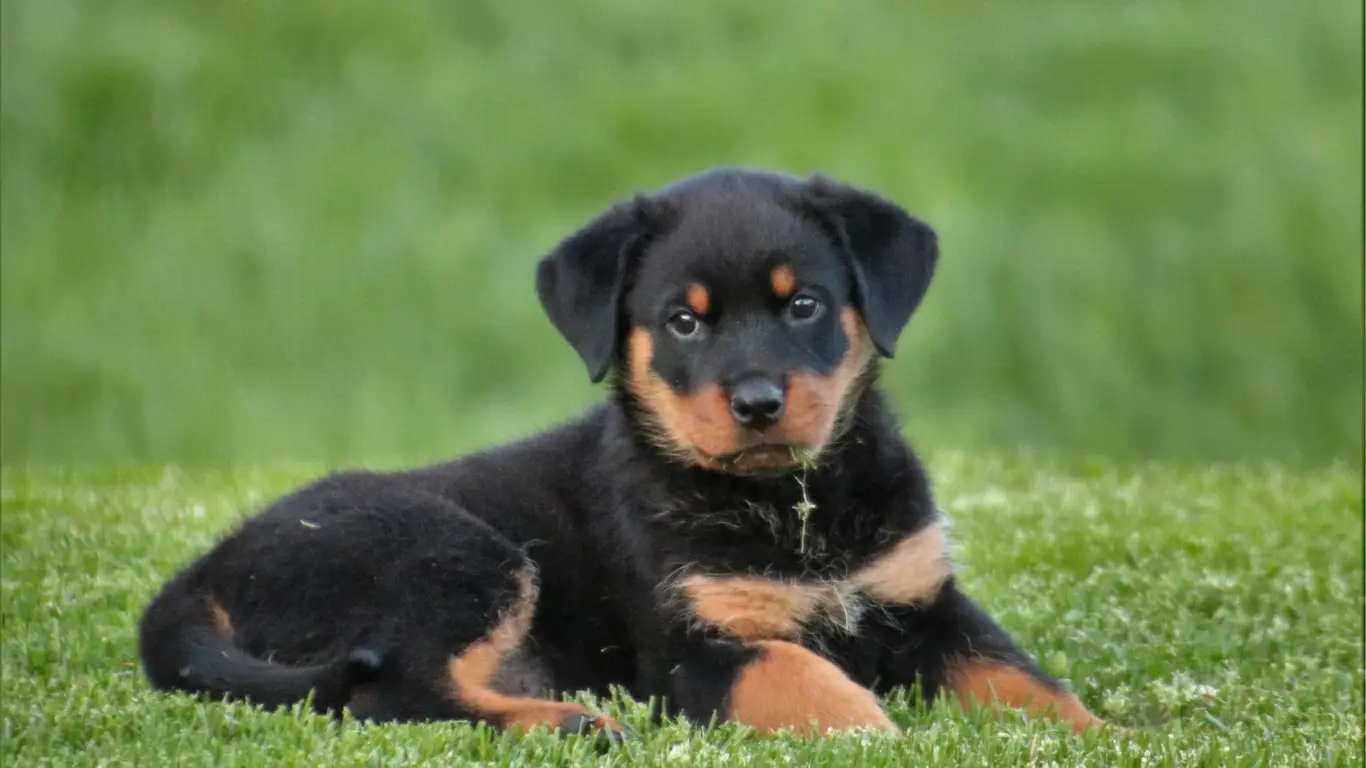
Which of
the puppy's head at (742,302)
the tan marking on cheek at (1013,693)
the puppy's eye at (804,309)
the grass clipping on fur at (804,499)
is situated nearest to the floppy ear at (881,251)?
the puppy's head at (742,302)

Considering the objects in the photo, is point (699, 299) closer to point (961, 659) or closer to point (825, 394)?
point (825, 394)

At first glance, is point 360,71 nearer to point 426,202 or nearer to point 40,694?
point 426,202

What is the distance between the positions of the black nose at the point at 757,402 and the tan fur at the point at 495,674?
0.86 m

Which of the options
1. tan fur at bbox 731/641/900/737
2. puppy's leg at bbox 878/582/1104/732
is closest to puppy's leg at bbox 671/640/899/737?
tan fur at bbox 731/641/900/737

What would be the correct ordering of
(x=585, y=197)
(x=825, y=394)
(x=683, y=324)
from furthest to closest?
(x=585, y=197) < (x=683, y=324) < (x=825, y=394)

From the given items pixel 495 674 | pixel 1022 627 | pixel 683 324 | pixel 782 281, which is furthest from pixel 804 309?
pixel 1022 627

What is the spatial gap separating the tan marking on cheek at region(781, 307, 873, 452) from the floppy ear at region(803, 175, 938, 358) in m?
0.07

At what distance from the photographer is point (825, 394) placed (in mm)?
4867

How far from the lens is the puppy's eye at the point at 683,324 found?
4.95m

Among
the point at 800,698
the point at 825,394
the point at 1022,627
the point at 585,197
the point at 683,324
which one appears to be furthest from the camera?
the point at 585,197

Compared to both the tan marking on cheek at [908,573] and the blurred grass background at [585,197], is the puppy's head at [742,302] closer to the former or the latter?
the tan marking on cheek at [908,573]

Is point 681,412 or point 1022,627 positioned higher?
point 681,412

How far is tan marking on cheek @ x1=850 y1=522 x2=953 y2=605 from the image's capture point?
197 inches

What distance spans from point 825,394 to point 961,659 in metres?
0.90
